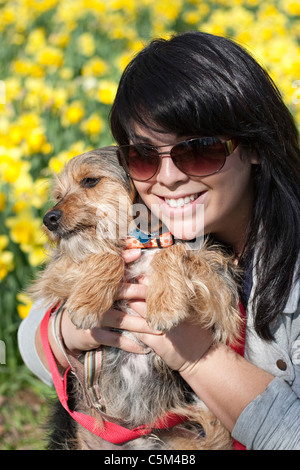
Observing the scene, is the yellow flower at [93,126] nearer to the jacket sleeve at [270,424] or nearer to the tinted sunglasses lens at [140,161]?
the tinted sunglasses lens at [140,161]

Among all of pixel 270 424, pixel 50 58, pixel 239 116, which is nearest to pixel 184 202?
pixel 239 116

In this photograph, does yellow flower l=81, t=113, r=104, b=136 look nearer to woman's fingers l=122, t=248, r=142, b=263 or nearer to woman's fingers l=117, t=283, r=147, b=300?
woman's fingers l=122, t=248, r=142, b=263

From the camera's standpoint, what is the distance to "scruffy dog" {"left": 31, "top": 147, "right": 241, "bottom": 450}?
179 cm

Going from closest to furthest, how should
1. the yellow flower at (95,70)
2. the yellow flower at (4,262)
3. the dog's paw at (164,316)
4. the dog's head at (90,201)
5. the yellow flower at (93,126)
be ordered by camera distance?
the dog's paw at (164,316)
the dog's head at (90,201)
the yellow flower at (4,262)
the yellow flower at (93,126)
the yellow flower at (95,70)

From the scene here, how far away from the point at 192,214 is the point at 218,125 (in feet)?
1.02

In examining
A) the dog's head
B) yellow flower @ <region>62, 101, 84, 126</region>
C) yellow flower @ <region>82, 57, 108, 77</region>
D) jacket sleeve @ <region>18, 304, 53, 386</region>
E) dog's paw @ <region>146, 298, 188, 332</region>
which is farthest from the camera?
yellow flower @ <region>82, 57, 108, 77</region>

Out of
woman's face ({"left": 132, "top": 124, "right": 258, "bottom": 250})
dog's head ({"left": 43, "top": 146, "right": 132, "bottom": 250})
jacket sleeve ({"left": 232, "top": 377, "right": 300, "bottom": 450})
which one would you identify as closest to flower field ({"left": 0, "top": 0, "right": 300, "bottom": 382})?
dog's head ({"left": 43, "top": 146, "right": 132, "bottom": 250})

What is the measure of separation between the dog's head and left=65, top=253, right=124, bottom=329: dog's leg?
0.10 meters

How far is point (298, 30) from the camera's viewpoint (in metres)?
5.55

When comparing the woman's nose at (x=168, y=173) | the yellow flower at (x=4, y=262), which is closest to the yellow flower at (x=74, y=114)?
the yellow flower at (x=4, y=262)

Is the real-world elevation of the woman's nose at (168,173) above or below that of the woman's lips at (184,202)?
above

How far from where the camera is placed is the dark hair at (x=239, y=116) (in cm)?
170

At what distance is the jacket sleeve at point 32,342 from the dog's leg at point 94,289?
0.47 m

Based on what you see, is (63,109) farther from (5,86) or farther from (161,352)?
(161,352)
